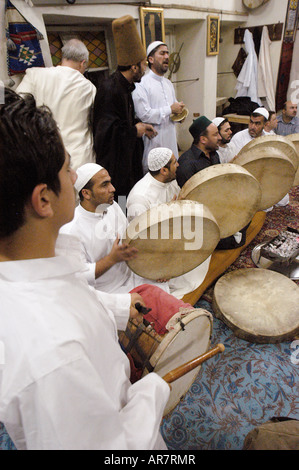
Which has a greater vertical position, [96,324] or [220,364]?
[96,324]

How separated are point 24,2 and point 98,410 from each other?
3.31m

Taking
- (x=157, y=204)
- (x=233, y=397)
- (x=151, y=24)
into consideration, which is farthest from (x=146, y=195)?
(x=151, y=24)

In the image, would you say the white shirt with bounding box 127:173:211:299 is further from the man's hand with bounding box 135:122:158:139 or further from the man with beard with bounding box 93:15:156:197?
the man's hand with bounding box 135:122:158:139

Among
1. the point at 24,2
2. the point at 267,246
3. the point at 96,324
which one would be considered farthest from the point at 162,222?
the point at 24,2

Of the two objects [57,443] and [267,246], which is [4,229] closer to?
[57,443]

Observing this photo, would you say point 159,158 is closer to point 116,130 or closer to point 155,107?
point 116,130

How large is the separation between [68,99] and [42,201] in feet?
7.37

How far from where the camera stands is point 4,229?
2.30 feet

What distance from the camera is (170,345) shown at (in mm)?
1349

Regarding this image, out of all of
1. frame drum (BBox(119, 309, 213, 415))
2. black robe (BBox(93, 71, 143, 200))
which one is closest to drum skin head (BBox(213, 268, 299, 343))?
frame drum (BBox(119, 309, 213, 415))

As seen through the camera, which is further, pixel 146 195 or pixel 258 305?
pixel 146 195

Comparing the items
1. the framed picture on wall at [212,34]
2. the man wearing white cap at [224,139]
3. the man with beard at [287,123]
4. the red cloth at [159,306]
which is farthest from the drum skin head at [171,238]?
the framed picture on wall at [212,34]

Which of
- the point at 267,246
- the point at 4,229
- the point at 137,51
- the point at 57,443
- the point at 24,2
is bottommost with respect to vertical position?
the point at 267,246
